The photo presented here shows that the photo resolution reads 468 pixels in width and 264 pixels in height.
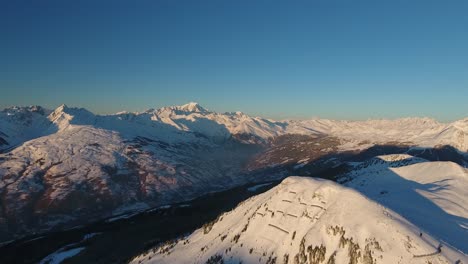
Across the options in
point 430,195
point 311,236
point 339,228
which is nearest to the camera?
point 339,228

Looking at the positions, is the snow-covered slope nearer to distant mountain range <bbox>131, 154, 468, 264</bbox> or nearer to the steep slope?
distant mountain range <bbox>131, 154, 468, 264</bbox>

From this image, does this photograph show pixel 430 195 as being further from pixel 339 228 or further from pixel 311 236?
pixel 311 236

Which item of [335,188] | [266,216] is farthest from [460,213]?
[266,216]

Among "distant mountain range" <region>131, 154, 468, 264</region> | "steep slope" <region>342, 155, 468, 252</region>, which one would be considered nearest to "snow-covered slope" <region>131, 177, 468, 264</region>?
"distant mountain range" <region>131, 154, 468, 264</region>

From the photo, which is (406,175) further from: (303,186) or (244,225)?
(244,225)

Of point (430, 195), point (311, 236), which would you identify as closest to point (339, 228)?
point (311, 236)

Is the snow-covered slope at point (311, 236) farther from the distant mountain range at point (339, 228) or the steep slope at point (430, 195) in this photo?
the steep slope at point (430, 195)
